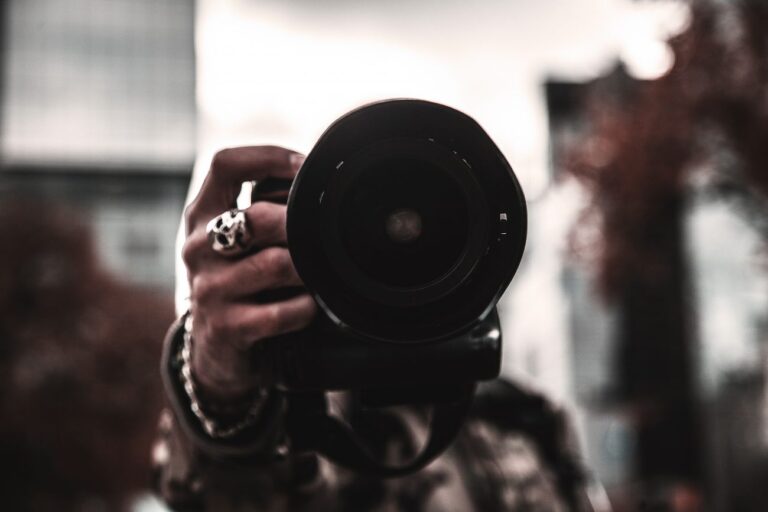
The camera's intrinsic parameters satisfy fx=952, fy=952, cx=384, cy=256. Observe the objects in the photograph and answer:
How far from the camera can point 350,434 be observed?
163cm

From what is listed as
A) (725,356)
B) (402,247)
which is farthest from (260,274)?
(725,356)

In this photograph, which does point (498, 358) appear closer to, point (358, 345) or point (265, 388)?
point (358, 345)

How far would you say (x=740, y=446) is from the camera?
537 inches

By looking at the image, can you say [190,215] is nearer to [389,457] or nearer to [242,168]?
[242,168]

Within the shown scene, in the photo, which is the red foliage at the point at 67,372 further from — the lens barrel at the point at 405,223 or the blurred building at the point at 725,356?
the lens barrel at the point at 405,223

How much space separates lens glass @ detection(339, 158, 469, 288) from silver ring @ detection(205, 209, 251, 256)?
0.64 ft

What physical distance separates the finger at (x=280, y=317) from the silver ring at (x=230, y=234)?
0.10 meters

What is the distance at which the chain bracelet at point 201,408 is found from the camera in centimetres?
162

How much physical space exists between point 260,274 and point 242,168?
0.17 metres

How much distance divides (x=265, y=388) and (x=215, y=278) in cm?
22

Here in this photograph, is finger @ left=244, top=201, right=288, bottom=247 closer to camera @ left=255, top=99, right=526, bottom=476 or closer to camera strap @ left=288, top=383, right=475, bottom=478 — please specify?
camera @ left=255, top=99, right=526, bottom=476

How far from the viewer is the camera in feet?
4.44

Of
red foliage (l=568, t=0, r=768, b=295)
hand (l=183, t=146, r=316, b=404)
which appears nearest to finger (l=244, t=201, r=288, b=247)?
hand (l=183, t=146, r=316, b=404)

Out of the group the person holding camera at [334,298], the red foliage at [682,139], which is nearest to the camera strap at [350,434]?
the person holding camera at [334,298]
